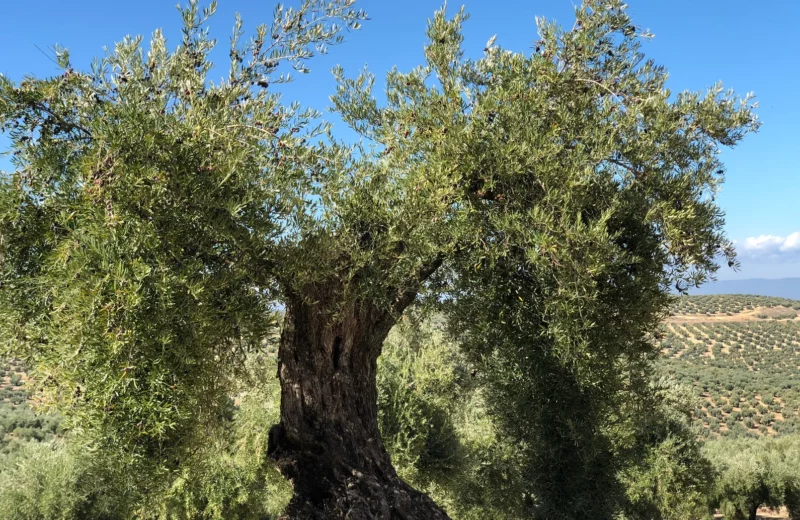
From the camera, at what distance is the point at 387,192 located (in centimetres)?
549

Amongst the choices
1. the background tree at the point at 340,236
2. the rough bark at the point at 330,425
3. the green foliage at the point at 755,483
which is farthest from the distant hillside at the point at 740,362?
the rough bark at the point at 330,425

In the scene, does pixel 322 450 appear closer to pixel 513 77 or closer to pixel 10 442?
pixel 513 77

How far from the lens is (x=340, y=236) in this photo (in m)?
5.43

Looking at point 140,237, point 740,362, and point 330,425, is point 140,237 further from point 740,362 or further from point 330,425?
point 740,362

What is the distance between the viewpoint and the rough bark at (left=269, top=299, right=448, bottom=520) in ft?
20.2

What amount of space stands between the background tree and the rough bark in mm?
28

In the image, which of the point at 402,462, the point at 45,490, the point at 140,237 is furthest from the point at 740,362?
the point at 140,237

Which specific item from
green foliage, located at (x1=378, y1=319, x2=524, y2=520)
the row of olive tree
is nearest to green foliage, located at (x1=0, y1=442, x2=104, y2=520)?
the row of olive tree

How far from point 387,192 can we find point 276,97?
1.49 m

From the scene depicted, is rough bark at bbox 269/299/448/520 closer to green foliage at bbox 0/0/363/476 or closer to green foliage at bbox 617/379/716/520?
green foliage at bbox 0/0/363/476

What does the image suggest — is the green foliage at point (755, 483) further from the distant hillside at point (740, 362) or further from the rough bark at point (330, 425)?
the rough bark at point (330, 425)

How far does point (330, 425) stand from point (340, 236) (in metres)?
2.46

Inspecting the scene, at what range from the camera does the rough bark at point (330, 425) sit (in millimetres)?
6145

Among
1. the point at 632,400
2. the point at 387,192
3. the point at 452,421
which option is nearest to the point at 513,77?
the point at 387,192
